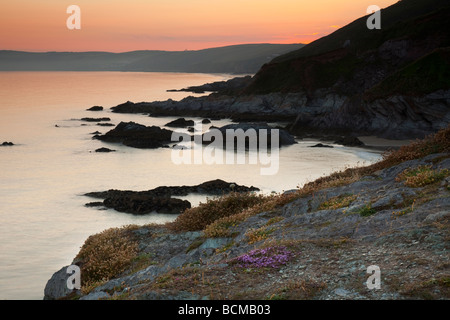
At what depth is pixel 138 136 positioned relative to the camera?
2758 inches

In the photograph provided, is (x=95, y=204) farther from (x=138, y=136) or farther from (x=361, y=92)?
(x=361, y=92)

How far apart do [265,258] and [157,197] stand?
26.3 m

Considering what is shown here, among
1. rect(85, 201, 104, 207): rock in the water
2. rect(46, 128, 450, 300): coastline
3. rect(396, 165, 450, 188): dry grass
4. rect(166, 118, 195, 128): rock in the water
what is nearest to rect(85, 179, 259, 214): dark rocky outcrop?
rect(85, 201, 104, 207): rock in the water

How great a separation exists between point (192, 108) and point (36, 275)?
302 feet

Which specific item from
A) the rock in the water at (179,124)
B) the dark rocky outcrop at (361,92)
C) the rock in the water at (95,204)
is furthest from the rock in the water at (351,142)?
the rock in the water at (95,204)

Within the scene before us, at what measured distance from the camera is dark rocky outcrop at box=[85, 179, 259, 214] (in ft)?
114

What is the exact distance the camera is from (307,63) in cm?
11850

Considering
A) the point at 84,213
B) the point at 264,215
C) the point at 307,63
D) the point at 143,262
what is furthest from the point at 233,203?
the point at 307,63

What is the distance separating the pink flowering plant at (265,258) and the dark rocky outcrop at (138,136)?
175ft

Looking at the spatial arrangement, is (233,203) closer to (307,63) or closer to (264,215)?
(264,215)

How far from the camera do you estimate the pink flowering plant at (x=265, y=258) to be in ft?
35.8

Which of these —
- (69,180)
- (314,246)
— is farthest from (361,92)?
(314,246)

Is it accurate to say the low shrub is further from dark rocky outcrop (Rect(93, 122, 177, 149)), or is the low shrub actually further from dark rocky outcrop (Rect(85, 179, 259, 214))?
dark rocky outcrop (Rect(93, 122, 177, 149))

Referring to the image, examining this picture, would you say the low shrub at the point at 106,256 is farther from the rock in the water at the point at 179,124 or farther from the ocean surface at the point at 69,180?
the rock in the water at the point at 179,124
